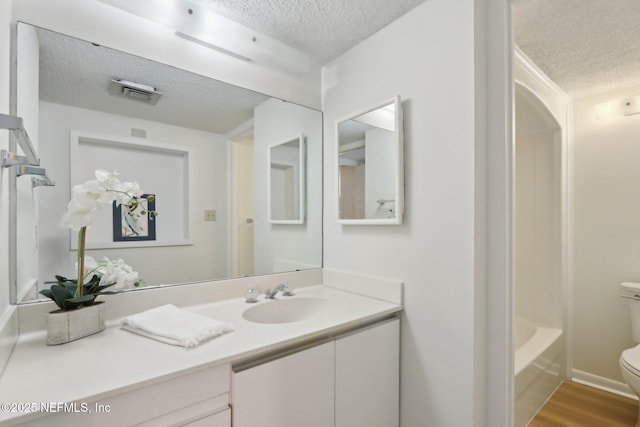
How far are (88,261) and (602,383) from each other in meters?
3.27

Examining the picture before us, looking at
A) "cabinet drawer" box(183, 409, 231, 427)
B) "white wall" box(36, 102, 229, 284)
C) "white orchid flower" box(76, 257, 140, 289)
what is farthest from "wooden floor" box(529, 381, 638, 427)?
"white orchid flower" box(76, 257, 140, 289)

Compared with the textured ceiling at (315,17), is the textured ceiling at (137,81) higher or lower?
lower

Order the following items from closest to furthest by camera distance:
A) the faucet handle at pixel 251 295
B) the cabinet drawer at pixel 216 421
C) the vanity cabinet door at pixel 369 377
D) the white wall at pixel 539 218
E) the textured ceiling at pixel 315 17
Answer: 1. the cabinet drawer at pixel 216 421
2. the vanity cabinet door at pixel 369 377
3. the textured ceiling at pixel 315 17
4. the faucet handle at pixel 251 295
5. the white wall at pixel 539 218

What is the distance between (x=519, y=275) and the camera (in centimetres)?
247

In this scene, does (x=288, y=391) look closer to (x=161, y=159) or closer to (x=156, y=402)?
(x=156, y=402)

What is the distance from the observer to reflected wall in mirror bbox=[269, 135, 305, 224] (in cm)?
174

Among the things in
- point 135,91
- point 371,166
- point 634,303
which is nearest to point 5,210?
point 135,91

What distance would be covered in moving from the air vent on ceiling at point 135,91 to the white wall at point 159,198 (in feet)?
0.33

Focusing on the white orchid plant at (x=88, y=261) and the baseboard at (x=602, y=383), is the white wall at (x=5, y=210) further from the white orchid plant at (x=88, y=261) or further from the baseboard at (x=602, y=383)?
the baseboard at (x=602, y=383)

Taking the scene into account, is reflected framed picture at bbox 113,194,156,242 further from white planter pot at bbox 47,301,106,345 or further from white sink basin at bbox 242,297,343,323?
white sink basin at bbox 242,297,343,323

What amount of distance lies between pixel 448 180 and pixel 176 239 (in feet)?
4.08

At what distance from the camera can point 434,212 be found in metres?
1.27

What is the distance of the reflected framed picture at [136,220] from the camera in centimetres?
123

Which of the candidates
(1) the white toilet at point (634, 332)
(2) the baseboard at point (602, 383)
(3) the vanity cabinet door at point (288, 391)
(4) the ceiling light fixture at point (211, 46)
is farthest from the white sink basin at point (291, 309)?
(2) the baseboard at point (602, 383)
